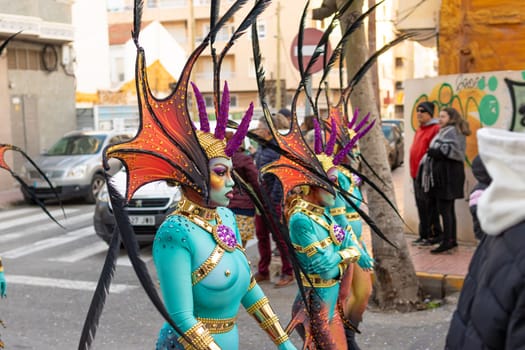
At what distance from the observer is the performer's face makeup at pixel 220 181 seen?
3.09m

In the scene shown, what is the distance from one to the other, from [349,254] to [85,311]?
385 cm

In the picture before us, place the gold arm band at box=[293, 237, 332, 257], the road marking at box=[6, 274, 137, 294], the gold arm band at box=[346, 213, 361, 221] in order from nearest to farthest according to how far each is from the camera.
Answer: the gold arm band at box=[293, 237, 332, 257] < the gold arm band at box=[346, 213, 361, 221] < the road marking at box=[6, 274, 137, 294]

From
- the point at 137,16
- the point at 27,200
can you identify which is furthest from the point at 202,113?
the point at 27,200

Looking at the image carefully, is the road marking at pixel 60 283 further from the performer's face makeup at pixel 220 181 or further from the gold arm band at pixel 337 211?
the performer's face makeup at pixel 220 181

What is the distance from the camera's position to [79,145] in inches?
601

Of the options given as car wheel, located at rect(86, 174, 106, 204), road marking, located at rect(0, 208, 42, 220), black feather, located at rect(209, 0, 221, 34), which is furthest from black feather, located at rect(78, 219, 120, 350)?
car wheel, located at rect(86, 174, 106, 204)

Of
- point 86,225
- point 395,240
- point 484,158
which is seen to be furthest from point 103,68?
point 484,158

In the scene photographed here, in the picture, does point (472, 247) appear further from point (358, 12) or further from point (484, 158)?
point (484, 158)

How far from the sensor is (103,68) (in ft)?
101

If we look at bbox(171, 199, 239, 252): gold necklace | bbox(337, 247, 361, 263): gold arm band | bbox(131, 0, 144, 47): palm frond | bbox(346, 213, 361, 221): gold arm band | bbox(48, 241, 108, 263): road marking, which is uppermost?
bbox(131, 0, 144, 47): palm frond

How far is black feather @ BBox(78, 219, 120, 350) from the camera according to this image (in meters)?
2.66

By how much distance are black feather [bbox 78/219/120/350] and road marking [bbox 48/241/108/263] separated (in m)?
6.62

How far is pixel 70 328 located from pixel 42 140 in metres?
13.8

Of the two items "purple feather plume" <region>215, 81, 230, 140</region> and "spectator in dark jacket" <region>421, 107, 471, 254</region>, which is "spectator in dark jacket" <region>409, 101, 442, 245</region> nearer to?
"spectator in dark jacket" <region>421, 107, 471, 254</region>
